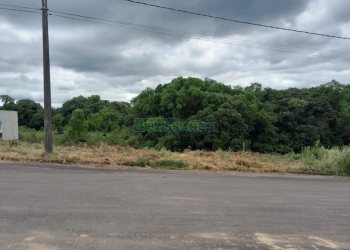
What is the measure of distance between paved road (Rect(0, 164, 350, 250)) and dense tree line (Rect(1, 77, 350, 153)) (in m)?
37.4

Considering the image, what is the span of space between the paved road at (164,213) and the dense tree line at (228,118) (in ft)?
123

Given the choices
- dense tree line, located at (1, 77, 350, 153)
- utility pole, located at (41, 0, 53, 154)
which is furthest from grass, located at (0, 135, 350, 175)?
dense tree line, located at (1, 77, 350, 153)

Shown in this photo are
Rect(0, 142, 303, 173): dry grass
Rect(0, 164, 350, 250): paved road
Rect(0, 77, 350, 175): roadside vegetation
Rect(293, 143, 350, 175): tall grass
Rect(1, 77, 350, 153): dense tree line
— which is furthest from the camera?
Rect(1, 77, 350, 153): dense tree line

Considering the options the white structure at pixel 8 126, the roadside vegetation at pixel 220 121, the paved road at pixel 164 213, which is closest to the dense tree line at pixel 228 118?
the roadside vegetation at pixel 220 121

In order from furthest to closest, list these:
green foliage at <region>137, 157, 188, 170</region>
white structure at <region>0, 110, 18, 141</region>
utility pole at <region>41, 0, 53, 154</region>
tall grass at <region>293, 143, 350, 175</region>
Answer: white structure at <region>0, 110, 18, 141</region>
tall grass at <region>293, 143, 350, 175</region>
utility pole at <region>41, 0, 53, 154</region>
green foliage at <region>137, 157, 188, 170</region>

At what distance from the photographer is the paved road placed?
242 inches

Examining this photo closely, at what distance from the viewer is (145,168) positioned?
16344 millimetres

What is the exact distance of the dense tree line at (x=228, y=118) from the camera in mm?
55750

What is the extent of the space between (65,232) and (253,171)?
466 inches

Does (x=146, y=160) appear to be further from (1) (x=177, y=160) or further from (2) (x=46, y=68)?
(2) (x=46, y=68)

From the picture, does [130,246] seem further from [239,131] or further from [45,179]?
[239,131]

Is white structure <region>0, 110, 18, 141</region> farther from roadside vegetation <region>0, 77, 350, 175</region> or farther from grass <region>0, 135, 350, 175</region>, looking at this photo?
grass <region>0, 135, 350, 175</region>

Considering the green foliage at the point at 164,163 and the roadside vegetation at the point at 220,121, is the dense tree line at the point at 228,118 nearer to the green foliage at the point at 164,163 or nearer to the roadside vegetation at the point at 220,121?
the roadside vegetation at the point at 220,121

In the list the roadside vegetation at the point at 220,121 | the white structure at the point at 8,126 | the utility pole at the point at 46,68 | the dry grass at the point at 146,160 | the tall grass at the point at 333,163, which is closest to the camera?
the dry grass at the point at 146,160
